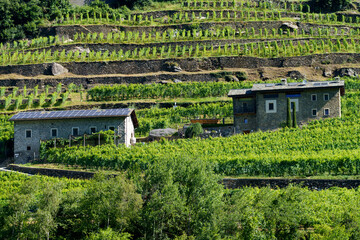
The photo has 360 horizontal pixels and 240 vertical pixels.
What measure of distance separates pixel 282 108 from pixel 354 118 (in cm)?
604

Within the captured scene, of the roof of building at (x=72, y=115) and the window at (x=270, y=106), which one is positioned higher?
the window at (x=270, y=106)

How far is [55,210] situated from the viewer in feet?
97.2

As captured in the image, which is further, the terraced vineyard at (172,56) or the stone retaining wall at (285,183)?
the terraced vineyard at (172,56)

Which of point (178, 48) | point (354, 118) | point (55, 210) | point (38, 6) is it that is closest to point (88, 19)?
point (38, 6)

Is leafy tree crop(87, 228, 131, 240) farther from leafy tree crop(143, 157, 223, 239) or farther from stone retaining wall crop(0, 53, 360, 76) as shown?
stone retaining wall crop(0, 53, 360, 76)

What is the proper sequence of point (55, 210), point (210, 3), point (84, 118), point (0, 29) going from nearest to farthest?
point (55, 210)
point (84, 118)
point (0, 29)
point (210, 3)

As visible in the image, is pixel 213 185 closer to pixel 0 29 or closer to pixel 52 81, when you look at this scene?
pixel 52 81

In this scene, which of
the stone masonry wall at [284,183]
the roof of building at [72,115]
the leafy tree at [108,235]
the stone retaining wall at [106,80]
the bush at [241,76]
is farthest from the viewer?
the stone retaining wall at [106,80]

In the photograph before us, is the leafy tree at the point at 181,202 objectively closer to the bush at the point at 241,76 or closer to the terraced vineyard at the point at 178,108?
the terraced vineyard at the point at 178,108

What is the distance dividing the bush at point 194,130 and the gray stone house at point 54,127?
513 cm

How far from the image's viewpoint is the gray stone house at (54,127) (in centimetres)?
4469

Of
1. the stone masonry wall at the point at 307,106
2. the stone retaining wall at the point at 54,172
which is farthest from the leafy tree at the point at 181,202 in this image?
the stone masonry wall at the point at 307,106

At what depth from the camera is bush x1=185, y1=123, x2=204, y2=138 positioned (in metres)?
45.8

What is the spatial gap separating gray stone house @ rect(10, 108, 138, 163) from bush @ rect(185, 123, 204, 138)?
16.8 ft
